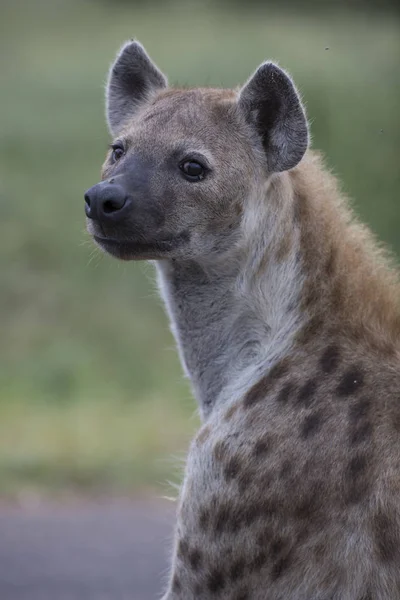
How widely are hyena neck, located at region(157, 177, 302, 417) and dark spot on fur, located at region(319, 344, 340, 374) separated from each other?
0.12 metres

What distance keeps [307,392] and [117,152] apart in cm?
97

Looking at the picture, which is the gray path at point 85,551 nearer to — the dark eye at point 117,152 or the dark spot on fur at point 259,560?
the dark spot on fur at point 259,560

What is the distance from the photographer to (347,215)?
3.69 metres

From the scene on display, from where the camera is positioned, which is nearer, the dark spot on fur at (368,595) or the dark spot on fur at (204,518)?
the dark spot on fur at (368,595)

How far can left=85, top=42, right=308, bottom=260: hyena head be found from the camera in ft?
11.4

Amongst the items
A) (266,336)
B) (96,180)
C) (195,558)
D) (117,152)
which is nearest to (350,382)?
(266,336)

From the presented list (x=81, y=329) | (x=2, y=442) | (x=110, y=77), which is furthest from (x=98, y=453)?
(x=110, y=77)

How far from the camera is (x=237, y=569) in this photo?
3.30 metres

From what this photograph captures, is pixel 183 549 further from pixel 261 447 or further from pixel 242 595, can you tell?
pixel 261 447

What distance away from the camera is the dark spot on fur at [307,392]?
→ 3334 mm

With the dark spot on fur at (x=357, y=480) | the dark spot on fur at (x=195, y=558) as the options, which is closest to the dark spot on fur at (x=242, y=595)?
the dark spot on fur at (x=195, y=558)

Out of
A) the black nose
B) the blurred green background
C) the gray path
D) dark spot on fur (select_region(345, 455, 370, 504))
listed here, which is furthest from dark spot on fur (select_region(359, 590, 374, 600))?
the blurred green background

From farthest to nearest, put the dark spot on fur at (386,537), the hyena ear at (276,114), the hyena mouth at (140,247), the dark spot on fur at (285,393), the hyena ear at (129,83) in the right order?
the hyena ear at (129,83), the hyena ear at (276,114), the hyena mouth at (140,247), the dark spot on fur at (285,393), the dark spot on fur at (386,537)

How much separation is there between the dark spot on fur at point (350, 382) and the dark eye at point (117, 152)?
3.17 ft
